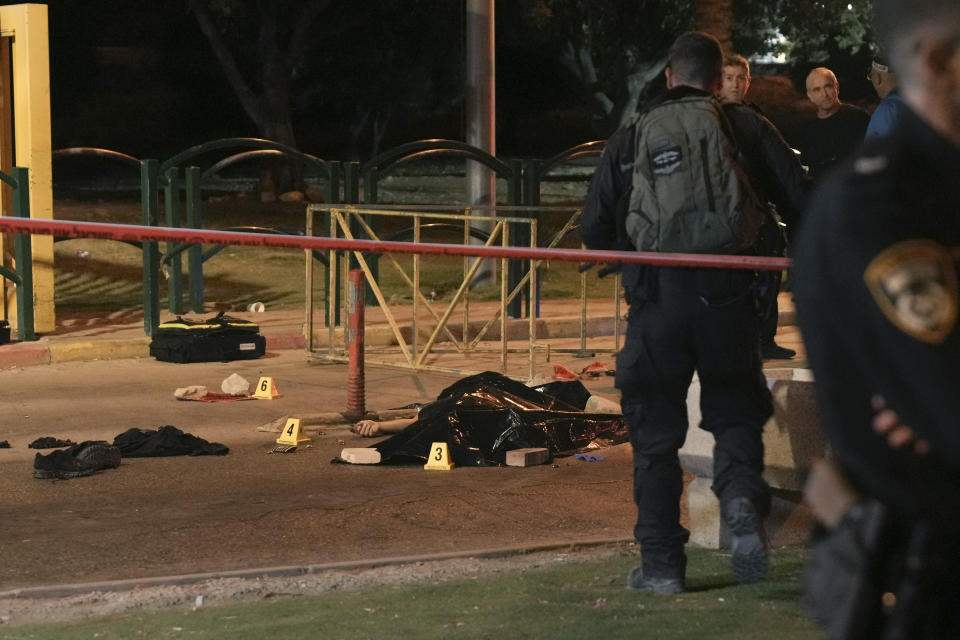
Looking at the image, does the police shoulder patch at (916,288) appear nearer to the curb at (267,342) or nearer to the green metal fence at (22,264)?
the curb at (267,342)

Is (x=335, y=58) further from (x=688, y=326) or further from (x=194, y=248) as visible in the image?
(x=688, y=326)

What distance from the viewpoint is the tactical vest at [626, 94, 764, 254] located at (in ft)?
17.3

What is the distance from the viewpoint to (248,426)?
1007 cm

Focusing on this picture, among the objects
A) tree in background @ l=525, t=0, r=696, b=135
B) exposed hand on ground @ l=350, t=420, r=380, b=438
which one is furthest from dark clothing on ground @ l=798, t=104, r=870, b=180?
tree in background @ l=525, t=0, r=696, b=135

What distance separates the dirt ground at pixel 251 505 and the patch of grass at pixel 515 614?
791 millimetres

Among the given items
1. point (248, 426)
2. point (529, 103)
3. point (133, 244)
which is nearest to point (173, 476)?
point (248, 426)

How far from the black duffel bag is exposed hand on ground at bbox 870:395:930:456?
1132 centimetres

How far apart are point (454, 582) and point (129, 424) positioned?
4785 millimetres

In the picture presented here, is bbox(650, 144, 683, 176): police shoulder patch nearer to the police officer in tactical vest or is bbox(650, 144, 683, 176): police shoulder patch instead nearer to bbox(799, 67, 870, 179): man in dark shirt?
the police officer in tactical vest

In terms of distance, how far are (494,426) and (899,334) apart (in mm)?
6945

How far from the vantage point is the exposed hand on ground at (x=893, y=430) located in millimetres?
2113

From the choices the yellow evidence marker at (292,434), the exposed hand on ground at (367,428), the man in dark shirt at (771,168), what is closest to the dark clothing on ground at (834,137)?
the exposed hand on ground at (367,428)

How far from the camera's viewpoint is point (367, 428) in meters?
9.69

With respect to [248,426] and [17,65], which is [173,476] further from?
[17,65]
